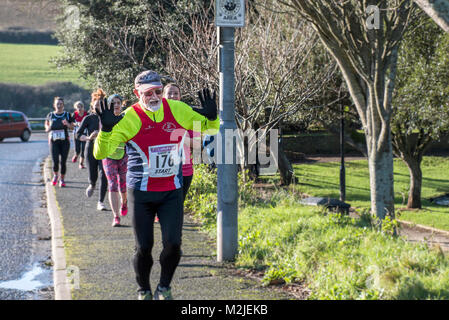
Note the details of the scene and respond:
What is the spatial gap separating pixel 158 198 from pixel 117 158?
416 cm

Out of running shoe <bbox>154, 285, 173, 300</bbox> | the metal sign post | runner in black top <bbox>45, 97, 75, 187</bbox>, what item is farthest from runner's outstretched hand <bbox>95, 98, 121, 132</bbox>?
runner in black top <bbox>45, 97, 75, 187</bbox>

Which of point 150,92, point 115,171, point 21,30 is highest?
point 21,30

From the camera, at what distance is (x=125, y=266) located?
680 cm

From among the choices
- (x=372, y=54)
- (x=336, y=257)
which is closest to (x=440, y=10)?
(x=336, y=257)

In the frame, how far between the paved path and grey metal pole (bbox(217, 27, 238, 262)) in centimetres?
27

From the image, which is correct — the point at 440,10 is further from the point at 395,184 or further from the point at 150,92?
the point at 395,184

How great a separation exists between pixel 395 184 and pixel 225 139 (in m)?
18.5

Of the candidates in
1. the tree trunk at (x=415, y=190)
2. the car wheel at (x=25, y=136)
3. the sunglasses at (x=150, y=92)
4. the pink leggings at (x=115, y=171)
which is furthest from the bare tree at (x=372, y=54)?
the car wheel at (x=25, y=136)

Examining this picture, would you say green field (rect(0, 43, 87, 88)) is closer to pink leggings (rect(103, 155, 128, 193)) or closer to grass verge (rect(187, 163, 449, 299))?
pink leggings (rect(103, 155, 128, 193))

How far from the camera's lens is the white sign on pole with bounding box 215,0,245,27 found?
22.3 ft

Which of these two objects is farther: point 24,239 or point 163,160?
point 24,239

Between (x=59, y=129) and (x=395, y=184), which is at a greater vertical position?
(x=59, y=129)
